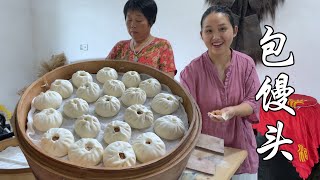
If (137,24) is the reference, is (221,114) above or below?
below

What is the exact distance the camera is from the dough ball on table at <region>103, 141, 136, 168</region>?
781 mm

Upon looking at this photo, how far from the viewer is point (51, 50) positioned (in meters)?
3.67

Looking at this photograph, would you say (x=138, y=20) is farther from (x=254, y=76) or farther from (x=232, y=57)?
(x=254, y=76)

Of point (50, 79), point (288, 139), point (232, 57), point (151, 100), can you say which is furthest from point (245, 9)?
point (50, 79)

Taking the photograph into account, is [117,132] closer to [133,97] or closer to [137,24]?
[133,97]

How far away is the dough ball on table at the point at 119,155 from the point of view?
30.7 inches

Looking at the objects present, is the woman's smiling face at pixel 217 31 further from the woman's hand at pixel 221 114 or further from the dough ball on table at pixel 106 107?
the dough ball on table at pixel 106 107

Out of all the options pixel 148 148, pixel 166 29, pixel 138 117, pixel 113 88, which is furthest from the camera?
pixel 166 29

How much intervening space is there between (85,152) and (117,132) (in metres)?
0.11

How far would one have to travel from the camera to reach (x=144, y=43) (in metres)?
1.45

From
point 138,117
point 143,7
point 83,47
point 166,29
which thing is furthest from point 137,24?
point 83,47

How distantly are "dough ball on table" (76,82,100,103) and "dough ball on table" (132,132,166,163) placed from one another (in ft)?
0.79

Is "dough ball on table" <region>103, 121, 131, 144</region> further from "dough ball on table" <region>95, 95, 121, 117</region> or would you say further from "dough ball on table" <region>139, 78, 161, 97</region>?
"dough ball on table" <region>139, 78, 161, 97</region>

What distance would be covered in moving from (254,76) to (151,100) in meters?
0.51
